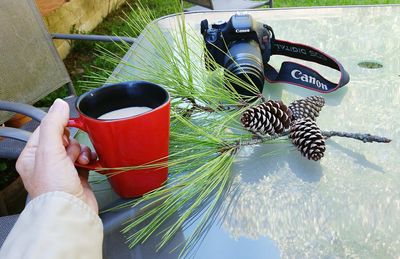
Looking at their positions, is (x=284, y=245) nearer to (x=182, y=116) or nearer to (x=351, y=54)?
(x=182, y=116)

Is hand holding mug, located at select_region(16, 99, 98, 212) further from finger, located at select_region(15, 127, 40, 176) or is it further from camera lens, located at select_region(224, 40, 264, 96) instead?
camera lens, located at select_region(224, 40, 264, 96)

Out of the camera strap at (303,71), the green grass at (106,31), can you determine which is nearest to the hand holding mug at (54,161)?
the camera strap at (303,71)

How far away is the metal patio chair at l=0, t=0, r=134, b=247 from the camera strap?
47cm

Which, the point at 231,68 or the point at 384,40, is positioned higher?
the point at 231,68

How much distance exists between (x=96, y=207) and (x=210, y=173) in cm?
14

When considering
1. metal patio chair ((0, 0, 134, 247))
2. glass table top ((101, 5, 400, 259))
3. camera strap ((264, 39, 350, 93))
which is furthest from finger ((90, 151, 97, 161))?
metal patio chair ((0, 0, 134, 247))

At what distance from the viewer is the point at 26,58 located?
1.34 m

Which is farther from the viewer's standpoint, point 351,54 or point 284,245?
point 351,54

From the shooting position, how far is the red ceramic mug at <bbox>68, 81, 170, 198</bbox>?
1.56ft

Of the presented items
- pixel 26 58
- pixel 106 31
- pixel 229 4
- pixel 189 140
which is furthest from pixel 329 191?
pixel 106 31

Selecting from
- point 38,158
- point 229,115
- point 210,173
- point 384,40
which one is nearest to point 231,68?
point 229,115

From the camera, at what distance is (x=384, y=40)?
1024 mm

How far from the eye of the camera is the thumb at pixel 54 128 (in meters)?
0.49

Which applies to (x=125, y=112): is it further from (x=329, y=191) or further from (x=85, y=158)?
(x=329, y=191)
